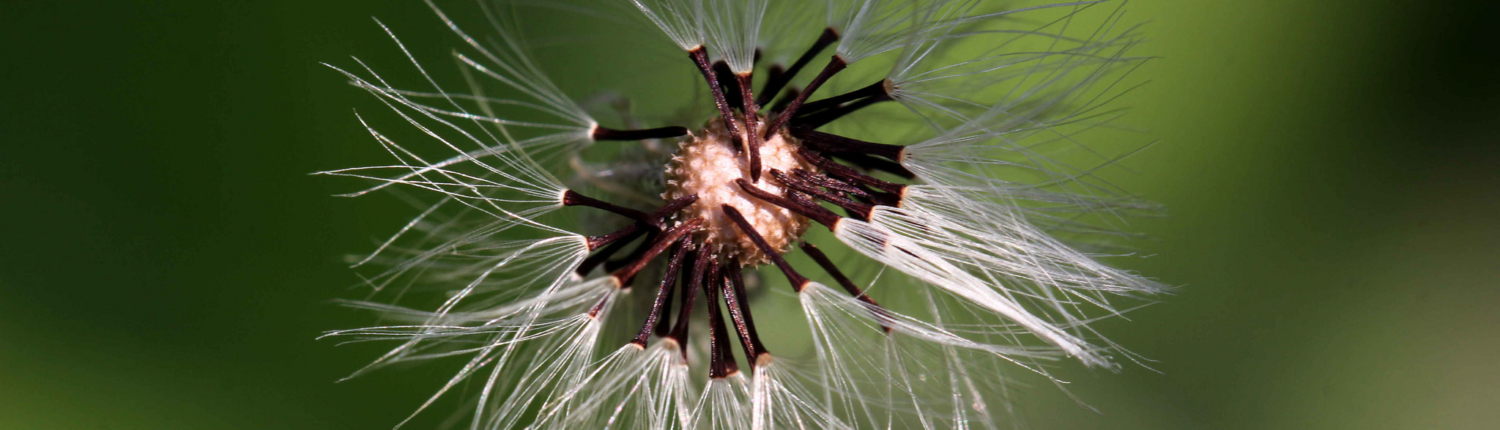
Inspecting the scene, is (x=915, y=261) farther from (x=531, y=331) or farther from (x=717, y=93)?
(x=531, y=331)

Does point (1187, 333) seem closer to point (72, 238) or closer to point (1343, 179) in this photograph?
point (1343, 179)

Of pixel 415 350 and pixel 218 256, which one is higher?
pixel 218 256

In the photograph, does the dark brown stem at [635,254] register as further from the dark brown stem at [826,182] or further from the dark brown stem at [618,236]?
the dark brown stem at [826,182]

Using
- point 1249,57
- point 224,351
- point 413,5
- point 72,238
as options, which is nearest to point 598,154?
point 413,5

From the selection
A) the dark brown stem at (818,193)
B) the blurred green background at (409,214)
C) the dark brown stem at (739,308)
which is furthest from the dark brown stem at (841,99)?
the blurred green background at (409,214)

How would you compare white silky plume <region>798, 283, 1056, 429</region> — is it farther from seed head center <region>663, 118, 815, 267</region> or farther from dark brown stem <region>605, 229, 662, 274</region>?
dark brown stem <region>605, 229, 662, 274</region>
